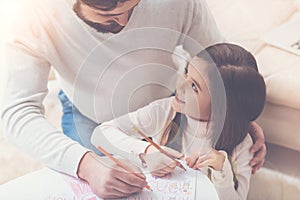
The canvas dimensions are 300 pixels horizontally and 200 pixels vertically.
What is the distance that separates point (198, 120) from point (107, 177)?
4.5 inches

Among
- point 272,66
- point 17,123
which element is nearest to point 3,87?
point 17,123

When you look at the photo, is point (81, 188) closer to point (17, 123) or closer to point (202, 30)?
point (17, 123)

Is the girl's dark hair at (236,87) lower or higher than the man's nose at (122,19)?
lower

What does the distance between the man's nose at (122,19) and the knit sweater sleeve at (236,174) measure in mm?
185

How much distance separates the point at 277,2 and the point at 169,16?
0.56ft

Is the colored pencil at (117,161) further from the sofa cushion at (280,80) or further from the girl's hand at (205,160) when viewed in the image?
the sofa cushion at (280,80)

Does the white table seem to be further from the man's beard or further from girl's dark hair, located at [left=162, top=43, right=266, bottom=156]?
the man's beard

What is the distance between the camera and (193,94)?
0.54 metres

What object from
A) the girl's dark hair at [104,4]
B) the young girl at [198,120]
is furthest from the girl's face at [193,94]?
the girl's dark hair at [104,4]

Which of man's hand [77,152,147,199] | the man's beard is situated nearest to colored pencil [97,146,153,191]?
man's hand [77,152,147,199]

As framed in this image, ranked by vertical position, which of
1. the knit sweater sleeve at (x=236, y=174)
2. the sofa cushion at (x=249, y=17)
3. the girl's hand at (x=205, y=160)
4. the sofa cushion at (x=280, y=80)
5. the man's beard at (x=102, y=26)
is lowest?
the knit sweater sleeve at (x=236, y=174)

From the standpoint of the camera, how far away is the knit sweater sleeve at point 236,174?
21.8 inches

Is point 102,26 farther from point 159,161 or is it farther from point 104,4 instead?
point 159,161

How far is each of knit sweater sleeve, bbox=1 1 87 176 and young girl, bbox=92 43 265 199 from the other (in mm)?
38
